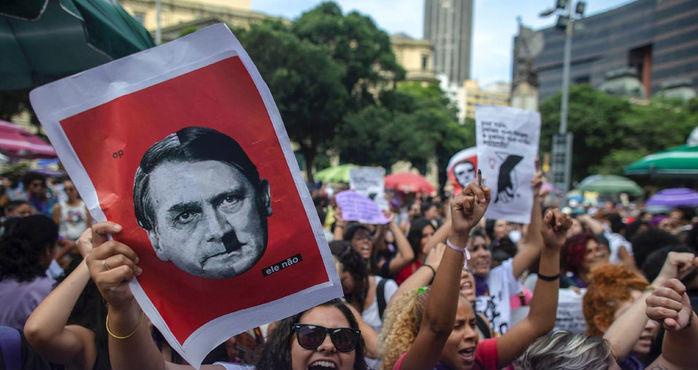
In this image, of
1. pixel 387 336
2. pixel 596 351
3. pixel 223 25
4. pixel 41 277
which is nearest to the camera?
pixel 223 25

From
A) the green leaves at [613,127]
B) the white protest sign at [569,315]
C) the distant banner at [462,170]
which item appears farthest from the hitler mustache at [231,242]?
the green leaves at [613,127]

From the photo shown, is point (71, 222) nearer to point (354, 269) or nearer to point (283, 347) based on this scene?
point (354, 269)

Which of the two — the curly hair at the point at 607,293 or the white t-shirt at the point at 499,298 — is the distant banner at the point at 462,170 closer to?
the white t-shirt at the point at 499,298

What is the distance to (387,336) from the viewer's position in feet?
9.60

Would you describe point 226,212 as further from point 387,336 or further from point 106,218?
point 387,336

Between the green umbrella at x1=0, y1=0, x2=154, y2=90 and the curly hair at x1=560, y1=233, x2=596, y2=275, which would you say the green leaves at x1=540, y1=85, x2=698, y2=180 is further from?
the green umbrella at x1=0, y1=0, x2=154, y2=90

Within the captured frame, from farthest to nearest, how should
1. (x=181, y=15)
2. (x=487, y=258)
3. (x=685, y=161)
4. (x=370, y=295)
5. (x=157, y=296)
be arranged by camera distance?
(x=181, y=15) < (x=685, y=161) < (x=487, y=258) < (x=370, y=295) < (x=157, y=296)

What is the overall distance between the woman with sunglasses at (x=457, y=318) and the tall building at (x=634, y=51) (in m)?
57.0

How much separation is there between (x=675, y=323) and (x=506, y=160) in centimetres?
244

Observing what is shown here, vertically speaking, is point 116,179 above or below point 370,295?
above

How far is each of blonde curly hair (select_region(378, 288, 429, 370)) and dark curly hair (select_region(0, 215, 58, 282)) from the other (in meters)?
1.82

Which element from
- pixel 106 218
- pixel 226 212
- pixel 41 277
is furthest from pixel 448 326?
pixel 41 277

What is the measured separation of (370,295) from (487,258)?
89 centimetres

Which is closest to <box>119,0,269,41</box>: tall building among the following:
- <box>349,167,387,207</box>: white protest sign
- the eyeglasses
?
<box>349,167,387,207</box>: white protest sign
